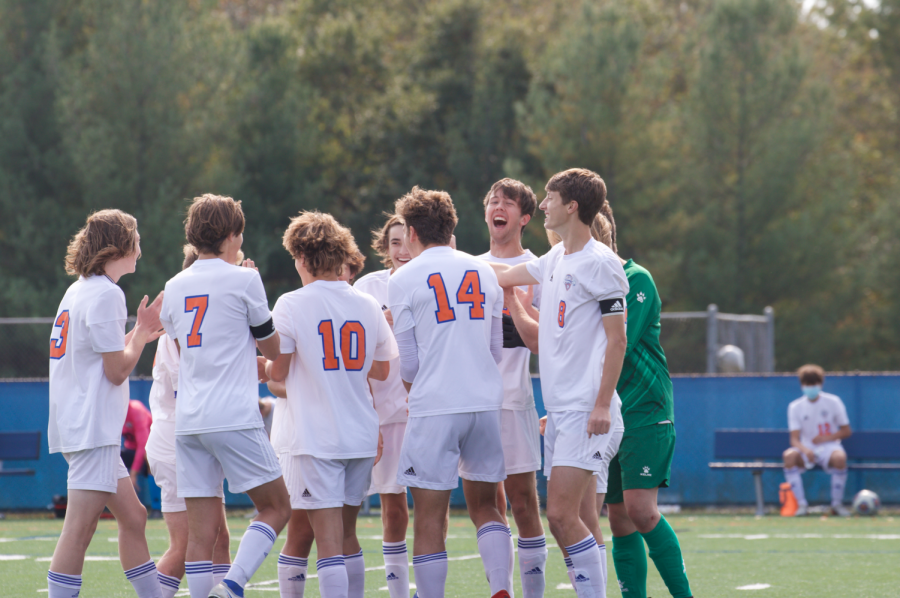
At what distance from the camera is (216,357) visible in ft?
15.3

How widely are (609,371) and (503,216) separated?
128cm

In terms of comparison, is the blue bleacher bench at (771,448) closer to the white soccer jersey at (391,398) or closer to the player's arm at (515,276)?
the white soccer jersey at (391,398)

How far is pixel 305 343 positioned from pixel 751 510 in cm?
991

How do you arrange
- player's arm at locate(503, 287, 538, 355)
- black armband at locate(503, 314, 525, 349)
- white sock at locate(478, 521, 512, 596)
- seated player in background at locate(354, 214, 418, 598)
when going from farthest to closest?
seated player in background at locate(354, 214, 418, 598)
black armband at locate(503, 314, 525, 349)
player's arm at locate(503, 287, 538, 355)
white sock at locate(478, 521, 512, 596)

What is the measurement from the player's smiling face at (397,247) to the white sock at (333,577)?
2117 mm

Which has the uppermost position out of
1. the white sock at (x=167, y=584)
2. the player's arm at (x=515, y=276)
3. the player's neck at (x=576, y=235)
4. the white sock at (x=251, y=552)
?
the player's neck at (x=576, y=235)

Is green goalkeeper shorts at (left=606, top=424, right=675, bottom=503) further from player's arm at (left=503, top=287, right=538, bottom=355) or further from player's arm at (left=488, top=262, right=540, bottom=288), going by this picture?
player's arm at (left=488, top=262, right=540, bottom=288)

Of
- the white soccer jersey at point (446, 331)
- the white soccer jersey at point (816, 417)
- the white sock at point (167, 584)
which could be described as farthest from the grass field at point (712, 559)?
the white soccer jersey at point (446, 331)

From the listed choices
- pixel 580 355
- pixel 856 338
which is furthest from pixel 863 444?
pixel 856 338

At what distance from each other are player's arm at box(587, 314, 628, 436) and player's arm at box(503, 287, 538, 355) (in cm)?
65

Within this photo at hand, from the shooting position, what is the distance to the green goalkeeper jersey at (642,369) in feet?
16.9

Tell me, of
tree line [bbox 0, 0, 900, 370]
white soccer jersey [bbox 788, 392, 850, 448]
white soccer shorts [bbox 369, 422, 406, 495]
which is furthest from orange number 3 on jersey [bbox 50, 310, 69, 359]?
tree line [bbox 0, 0, 900, 370]

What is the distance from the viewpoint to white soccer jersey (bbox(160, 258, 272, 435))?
462cm

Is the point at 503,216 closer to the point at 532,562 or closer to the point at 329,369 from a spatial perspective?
the point at 329,369
